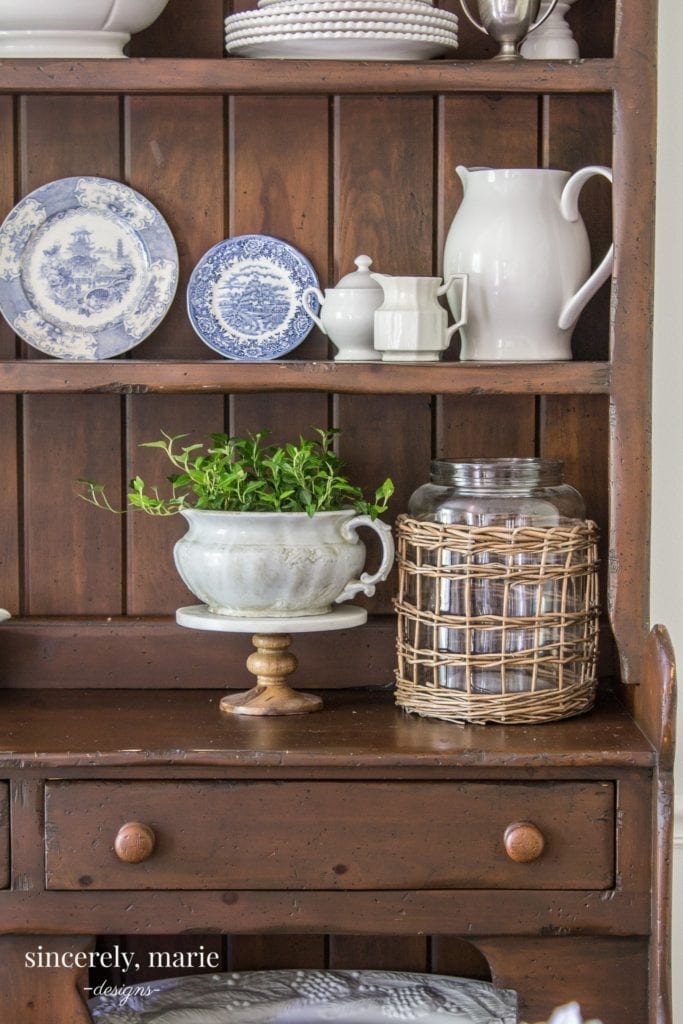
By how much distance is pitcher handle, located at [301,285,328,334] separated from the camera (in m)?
1.73

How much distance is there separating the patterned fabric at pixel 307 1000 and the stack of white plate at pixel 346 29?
121 cm

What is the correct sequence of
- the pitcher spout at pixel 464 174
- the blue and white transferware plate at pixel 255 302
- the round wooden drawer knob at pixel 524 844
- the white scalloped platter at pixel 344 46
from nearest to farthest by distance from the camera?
the round wooden drawer knob at pixel 524 844 < the white scalloped platter at pixel 344 46 < the pitcher spout at pixel 464 174 < the blue and white transferware plate at pixel 255 302

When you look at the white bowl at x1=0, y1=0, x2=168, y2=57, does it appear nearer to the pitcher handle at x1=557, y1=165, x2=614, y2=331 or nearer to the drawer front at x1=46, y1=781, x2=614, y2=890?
the pitcher handle at x1=557, y1=165, x2=614, y2=331

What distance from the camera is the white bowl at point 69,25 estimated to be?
159 centimetres

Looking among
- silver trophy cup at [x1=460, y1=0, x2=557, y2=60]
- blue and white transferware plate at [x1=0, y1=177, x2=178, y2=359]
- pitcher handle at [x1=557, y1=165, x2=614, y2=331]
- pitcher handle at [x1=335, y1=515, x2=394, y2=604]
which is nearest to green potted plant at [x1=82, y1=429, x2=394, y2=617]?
pitcher handle at [x1=335, y1=515, x2=394, y2=604]

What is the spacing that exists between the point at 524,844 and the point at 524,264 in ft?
2.34

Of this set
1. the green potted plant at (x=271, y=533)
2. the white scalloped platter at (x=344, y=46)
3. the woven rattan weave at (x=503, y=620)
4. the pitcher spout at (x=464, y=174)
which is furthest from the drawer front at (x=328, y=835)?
the white scalloped platter at (x=344, y=46)

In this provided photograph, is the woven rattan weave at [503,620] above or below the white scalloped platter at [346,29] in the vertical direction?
below

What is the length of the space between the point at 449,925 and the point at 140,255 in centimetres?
98

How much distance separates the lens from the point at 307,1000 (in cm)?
175

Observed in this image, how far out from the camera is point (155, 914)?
4.89 ft

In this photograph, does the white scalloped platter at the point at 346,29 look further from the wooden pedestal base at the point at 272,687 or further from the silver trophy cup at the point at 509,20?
the wooden pedestal base at the point at 272,687

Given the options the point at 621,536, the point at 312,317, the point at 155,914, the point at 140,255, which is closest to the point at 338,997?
the point at 155,914

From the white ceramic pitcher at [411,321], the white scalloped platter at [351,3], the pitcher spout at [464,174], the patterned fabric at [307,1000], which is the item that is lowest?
the patterned fabric at [307,1000]
